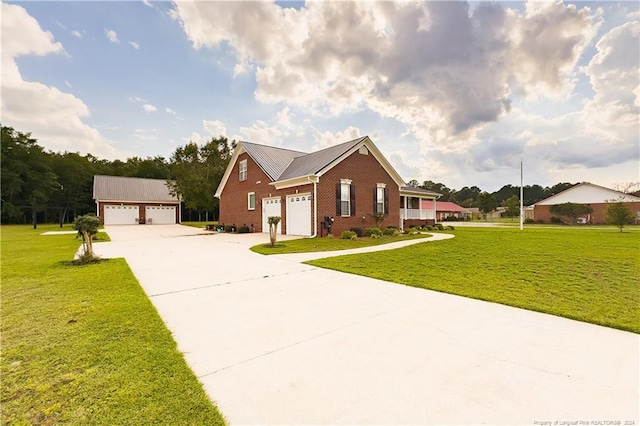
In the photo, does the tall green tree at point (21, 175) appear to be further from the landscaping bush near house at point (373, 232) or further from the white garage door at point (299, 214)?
the landscaping bush near house at point (373, 232)

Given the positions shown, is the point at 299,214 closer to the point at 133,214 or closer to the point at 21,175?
the point at 133,214

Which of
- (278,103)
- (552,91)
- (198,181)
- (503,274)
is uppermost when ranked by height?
(278,103)

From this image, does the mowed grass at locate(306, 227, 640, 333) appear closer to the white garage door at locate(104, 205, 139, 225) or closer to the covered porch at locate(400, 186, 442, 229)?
the covered porch at locate(400, 186, 442, 229)

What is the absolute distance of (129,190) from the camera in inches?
1348

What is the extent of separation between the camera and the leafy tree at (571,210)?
36.7 m

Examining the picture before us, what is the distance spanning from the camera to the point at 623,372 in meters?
2.58

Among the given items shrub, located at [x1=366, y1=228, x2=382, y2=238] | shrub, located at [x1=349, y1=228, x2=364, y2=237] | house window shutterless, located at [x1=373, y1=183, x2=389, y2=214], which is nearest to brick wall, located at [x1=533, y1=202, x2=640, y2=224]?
house window shutterless, located at [x1=373, y1=183, x2=389, y2=214]

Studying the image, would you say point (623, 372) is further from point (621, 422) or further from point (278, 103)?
point (278, 103)

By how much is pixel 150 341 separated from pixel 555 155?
29.6 meters

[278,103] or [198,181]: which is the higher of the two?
[278,103]

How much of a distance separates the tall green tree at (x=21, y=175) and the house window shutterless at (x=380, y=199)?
4198cm

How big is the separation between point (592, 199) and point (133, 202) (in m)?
58.8

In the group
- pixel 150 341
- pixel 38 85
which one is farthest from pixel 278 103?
pixel 150 341

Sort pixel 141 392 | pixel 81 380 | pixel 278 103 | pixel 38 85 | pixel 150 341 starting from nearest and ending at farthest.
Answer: pixel 141 392, pixel 81 380, pixel 150 341, pixel 38 85, pixel 278 103
